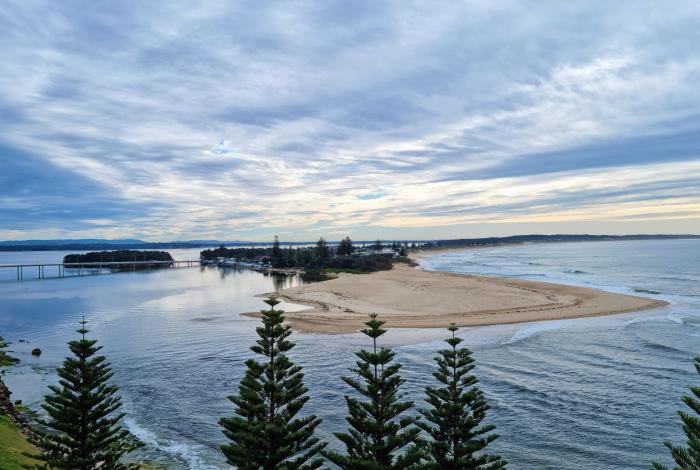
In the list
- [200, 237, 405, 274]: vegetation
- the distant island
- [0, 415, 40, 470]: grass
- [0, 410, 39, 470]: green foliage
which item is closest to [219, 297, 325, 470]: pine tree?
[0, 410, 39, 470]: green foliage

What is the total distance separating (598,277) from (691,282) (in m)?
10.9

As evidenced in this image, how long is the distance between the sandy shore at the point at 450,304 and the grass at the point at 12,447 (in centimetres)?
1938

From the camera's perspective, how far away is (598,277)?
213 feet

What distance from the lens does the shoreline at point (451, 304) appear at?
35156 mm

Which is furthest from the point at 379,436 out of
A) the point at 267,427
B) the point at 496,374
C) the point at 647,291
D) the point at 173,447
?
the point at 647,291

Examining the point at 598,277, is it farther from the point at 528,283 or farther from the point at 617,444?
the point at 617,444

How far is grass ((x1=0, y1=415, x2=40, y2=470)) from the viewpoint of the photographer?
39.3 ft

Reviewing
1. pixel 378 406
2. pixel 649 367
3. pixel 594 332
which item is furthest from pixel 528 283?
pixel 378 406

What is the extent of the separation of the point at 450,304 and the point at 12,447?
113 ft

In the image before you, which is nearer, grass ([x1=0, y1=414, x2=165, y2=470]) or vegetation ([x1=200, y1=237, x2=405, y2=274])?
grass ([x1=0, y1=414, x2=165, y2=470])

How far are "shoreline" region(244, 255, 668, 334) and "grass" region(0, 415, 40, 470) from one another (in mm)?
19091

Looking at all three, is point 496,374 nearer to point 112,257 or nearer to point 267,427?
point 267,427

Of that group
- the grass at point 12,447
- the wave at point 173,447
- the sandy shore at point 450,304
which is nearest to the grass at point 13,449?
the grass at point 12,447

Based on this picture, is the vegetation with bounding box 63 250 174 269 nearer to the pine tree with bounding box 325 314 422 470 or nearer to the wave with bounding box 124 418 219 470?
the wave with bounding box 124 418 219 470
